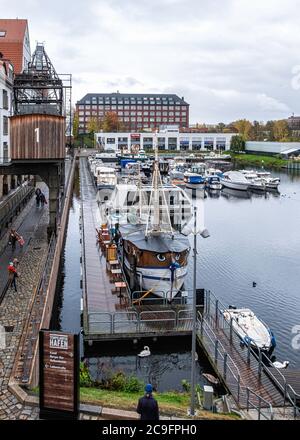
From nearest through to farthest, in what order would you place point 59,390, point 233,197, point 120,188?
point 59,390, point 120,188, point 233,197

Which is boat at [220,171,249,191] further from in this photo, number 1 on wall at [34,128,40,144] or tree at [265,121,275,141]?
tree at [265,121,275,141]

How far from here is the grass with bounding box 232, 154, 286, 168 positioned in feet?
401

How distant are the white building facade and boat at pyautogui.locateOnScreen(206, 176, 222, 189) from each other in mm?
64824

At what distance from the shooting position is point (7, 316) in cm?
1822

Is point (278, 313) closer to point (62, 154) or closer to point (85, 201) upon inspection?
point (62, 154)

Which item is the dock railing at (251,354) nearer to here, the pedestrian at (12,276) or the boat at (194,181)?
the pedestrian at (12,276)

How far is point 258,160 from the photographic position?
129625 mm

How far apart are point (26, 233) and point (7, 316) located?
15160 mm

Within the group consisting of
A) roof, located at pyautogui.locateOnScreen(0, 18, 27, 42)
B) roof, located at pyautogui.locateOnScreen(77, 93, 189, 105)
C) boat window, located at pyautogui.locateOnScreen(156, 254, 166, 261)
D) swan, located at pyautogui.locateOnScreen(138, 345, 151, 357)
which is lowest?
swan, located at pyautogui.locateOnScreen(138, 345, 151, 357)

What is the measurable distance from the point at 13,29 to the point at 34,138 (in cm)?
2840

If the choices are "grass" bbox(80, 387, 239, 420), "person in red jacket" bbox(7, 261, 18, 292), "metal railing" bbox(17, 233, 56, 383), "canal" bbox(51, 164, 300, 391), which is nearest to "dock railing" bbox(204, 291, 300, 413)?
"canal" bbox(51, 164, 300, 391)

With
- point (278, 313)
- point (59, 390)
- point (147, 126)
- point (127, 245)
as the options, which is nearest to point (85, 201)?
point (127, 245)

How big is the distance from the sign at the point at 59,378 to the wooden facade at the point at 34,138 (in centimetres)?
1982

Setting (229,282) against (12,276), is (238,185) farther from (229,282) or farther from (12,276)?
(12,276)
